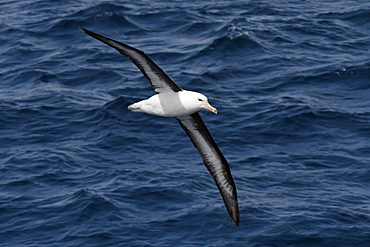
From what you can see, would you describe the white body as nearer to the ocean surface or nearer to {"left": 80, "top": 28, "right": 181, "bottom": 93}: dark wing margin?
{"left": 80, "top": 28, "right": 181, "bottom": 93}: dark wing margin

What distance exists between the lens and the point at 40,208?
31.0 metres

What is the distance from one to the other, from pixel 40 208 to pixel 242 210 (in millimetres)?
7918

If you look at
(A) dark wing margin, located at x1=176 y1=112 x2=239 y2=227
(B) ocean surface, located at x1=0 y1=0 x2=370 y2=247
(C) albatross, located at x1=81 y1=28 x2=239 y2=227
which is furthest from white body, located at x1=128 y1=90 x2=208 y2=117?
(B) ocean surface, located at x1=0 y1=0 x2=370 y2=247

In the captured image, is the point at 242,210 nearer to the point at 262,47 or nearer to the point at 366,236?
the point at 366,236

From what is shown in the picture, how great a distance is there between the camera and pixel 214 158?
2198 centimetres

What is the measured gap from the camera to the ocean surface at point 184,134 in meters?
30.2

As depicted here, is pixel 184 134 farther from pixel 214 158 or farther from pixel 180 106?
pixel 180 106

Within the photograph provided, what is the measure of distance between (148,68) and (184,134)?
1746 centimetres

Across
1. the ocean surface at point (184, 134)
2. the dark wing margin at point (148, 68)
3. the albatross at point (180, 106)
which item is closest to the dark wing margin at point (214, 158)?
the albatross at point (180, 106)

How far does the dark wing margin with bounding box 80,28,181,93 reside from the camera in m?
16.7

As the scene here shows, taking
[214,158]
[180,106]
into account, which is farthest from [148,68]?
[214,158]

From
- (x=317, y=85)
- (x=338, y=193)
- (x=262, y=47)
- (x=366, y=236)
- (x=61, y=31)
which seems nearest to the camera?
(x=366, y=236)

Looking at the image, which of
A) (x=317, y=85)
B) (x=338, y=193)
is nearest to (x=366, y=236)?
(x=338, y=193)

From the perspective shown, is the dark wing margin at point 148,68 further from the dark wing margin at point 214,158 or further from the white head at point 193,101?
the dark wing margin at point 214,158
